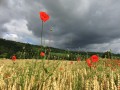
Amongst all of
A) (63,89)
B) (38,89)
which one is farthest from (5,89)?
(63,89)

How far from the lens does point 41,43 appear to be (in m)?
3.62

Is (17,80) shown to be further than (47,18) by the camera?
No

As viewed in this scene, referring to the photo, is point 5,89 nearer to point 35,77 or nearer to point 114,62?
point 35,77

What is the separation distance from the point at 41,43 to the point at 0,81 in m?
0.93

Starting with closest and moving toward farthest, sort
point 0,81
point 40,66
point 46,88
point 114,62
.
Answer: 1. point 46,88
2. point 0,81
3. point 40,66
4. point 114,62

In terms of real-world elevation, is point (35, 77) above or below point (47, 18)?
below

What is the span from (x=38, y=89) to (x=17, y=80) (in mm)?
422

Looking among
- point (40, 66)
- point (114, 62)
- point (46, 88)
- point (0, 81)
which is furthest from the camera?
point (114, 62)

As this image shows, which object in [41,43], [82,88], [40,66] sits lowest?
[82,88]

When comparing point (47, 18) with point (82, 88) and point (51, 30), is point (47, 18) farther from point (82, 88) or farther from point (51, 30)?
point (82, 88)

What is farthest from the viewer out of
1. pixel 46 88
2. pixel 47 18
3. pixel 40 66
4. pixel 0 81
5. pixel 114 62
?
pixel 114 62

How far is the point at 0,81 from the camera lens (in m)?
Result: 2.99

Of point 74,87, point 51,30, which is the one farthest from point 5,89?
point 51,30

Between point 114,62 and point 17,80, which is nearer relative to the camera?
point 17,80
